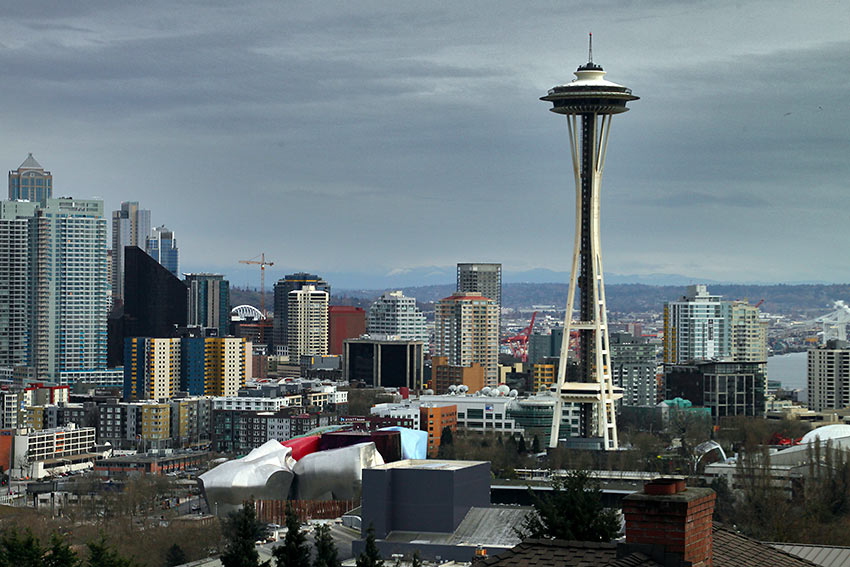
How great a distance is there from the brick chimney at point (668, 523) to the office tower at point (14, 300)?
10496 cm

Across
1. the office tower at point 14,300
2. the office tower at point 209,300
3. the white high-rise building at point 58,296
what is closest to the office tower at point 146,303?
the white high-rise building at point 58,296

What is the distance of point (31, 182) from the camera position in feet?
579

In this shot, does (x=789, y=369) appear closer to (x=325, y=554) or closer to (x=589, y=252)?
(x=589, y=252)

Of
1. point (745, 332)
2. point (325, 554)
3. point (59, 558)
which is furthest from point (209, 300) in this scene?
point (325, 554)

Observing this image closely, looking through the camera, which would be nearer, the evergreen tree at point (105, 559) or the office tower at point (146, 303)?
the evergreen tree at point (105, 559)

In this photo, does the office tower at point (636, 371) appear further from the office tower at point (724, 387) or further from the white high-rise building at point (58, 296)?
the white high-rise building at point (58, 296)

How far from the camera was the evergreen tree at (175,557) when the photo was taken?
37.2m

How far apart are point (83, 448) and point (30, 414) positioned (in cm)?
847

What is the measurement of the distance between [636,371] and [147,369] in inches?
1158

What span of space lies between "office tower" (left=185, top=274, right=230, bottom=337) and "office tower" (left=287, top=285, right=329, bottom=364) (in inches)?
496

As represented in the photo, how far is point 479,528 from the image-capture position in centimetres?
3581

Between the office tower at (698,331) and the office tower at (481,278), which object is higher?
the office tower at (481,278)

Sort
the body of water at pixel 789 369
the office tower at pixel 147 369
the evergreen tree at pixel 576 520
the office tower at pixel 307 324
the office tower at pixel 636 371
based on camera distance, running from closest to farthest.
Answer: the evergreen tree at pixel 576 520 < the office tower at pixel 636 371 < the office tower at pixel 147 369 < the body of water at pixel 789 369 < the office tower at pixel 307 324

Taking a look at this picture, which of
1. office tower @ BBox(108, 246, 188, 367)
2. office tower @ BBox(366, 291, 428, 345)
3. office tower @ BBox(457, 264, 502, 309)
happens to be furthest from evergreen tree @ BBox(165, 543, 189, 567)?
office tower @ BBox(457, 264, 502, 309)
